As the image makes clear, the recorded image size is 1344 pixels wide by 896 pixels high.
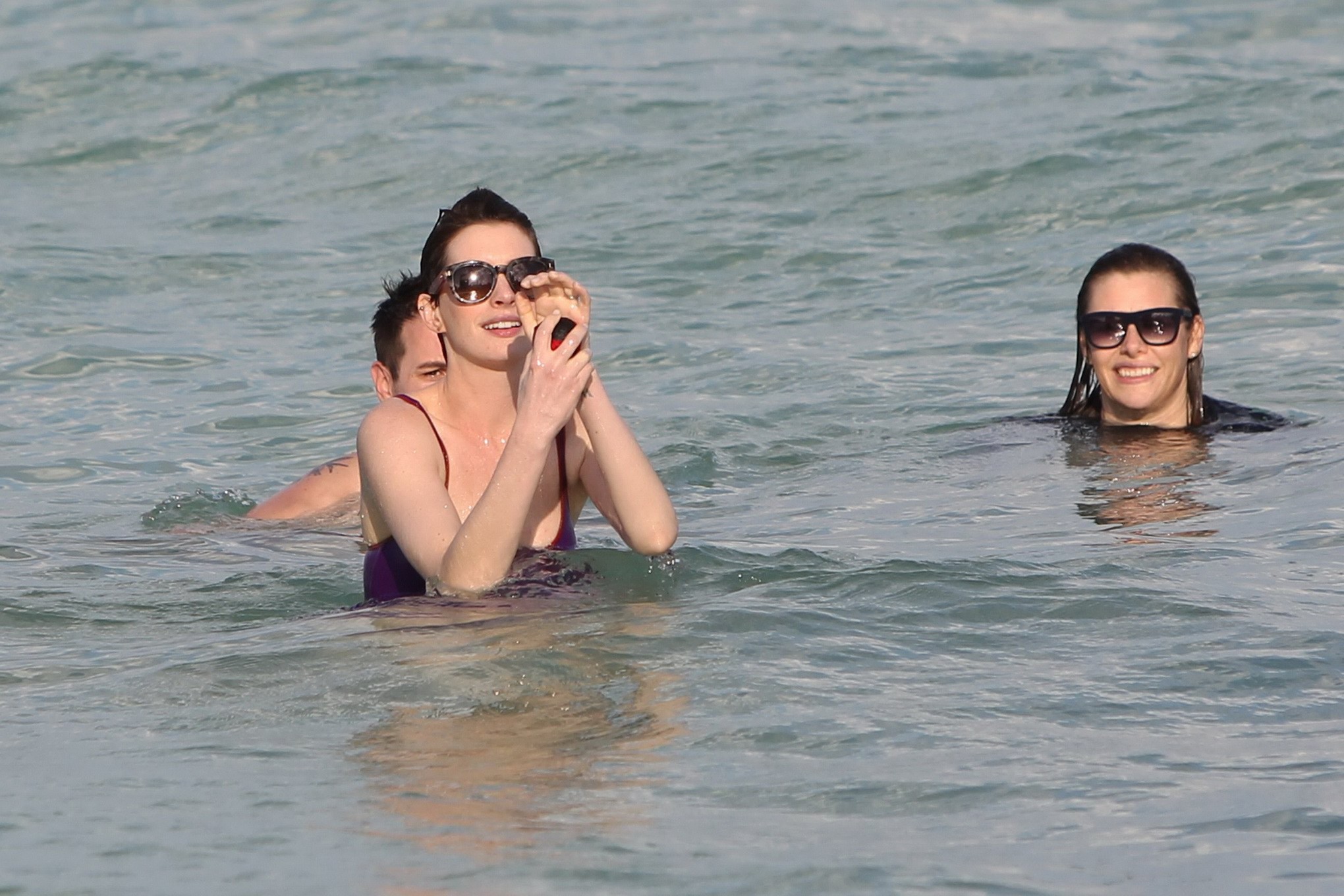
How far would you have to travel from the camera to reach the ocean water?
3.77 meters

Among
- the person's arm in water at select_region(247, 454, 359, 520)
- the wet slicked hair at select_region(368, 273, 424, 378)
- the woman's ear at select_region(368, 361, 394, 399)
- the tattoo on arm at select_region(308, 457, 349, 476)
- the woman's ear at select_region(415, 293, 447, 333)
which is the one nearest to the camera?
the woman's ear at select_region(415, 293, 447, 333)

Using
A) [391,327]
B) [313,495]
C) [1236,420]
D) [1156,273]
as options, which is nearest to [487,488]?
[391,327]

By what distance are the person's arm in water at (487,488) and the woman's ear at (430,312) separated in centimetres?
31

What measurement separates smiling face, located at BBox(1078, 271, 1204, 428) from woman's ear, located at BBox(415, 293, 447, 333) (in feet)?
11.4

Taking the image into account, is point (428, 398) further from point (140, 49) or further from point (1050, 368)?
point (140, 49)

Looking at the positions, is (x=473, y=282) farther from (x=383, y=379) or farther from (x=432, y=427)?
(x=383, y=379)

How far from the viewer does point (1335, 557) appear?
5.84m

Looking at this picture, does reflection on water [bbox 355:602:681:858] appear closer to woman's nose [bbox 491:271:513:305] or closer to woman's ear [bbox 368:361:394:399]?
woman's nose [bbox 491:271:513:305]

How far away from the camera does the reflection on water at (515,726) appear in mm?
3738

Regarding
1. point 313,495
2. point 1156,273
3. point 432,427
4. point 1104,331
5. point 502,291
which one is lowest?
point 313,495

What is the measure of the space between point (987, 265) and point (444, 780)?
27.7 ft

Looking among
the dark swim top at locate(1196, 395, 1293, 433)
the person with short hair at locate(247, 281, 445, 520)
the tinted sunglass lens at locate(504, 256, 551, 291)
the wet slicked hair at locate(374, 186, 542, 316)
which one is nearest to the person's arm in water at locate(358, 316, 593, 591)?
the tinted sunglass lens at locate(504, 256, 551, 291)

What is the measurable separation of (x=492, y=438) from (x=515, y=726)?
4.81 ft

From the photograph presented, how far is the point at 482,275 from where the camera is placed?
5.19 meters
